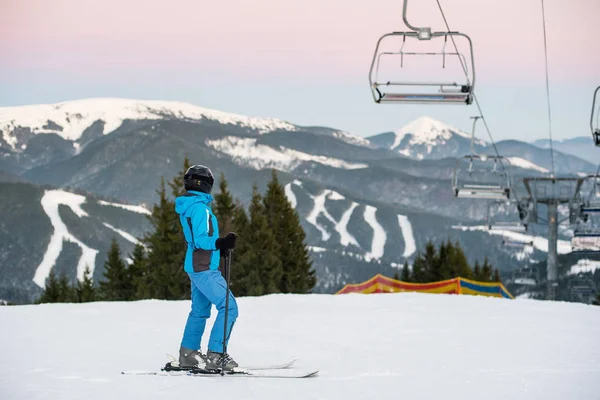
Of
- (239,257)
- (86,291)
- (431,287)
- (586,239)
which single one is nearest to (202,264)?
(431,287)

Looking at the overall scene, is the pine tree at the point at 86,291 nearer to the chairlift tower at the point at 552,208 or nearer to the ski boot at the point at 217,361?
the chairlift tower at the point at 552,208

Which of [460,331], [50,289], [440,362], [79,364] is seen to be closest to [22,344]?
[79,364]

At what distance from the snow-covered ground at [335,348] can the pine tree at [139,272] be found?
29.8 meters

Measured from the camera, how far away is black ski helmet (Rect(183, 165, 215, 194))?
737cm

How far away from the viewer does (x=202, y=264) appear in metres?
7.32

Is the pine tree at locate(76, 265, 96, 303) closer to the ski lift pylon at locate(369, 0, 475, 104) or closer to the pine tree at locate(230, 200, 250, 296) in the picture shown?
the pine tree at locate(230, 200, 250, 296)

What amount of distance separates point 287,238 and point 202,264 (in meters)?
42.4

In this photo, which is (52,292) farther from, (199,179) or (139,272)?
(199,179)

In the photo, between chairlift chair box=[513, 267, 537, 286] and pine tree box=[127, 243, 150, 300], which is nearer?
chairlift chair box=[513, 267, 537, 286]

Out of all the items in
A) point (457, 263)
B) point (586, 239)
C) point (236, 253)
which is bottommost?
point (457, 263)

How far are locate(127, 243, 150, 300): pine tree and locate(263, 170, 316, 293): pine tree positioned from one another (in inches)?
315

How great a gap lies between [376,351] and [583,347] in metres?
2.46

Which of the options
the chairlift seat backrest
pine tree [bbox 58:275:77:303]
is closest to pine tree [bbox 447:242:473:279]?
pine tree [bbox 58:275:77:303]

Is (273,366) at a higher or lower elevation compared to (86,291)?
higher
